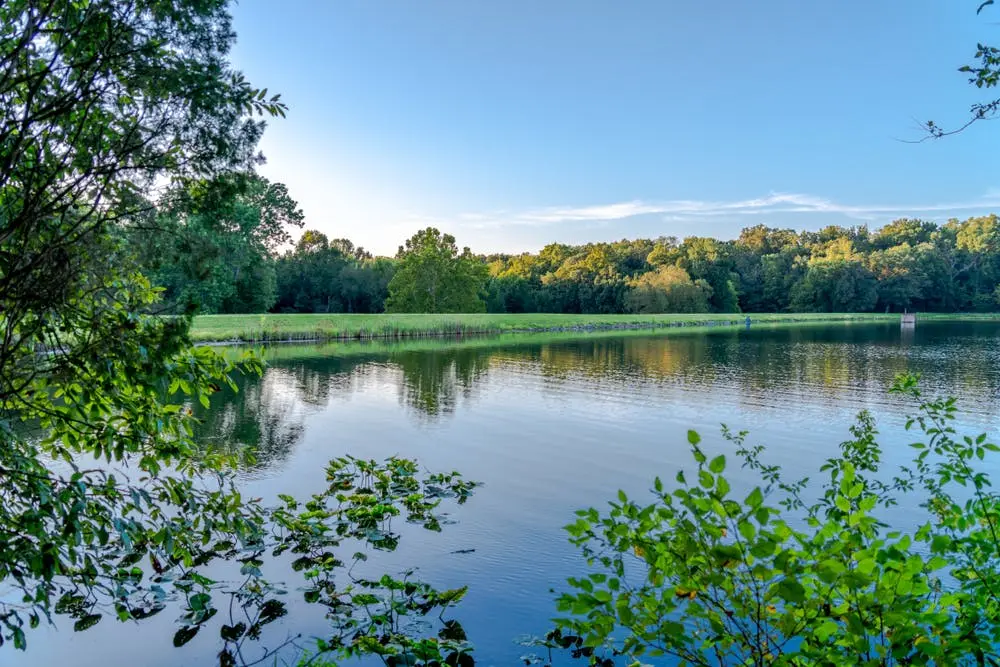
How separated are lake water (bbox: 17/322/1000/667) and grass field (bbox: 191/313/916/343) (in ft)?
16.0

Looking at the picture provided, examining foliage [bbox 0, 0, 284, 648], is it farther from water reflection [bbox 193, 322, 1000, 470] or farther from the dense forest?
the dense forest

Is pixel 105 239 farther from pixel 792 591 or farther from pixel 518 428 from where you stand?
pixel 518 428

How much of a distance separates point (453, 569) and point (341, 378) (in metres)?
16.9

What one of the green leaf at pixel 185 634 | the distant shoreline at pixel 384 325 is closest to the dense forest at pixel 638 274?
the distant shoreline at pixel 384 325

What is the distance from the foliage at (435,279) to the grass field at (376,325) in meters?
13.9

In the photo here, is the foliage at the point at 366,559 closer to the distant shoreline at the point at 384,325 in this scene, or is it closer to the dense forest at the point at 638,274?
the distant shoreline at the point at 384,325

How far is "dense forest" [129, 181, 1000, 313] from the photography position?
226 feet

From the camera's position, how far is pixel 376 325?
1689 inches

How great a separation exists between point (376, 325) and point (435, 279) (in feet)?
104

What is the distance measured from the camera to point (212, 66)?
3.57m

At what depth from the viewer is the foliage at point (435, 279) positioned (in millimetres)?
73250

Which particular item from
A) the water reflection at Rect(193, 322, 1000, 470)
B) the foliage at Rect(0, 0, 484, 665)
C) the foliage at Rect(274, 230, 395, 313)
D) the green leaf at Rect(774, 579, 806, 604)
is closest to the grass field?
the water reflection at Rect(193, 322, 1000, 470)

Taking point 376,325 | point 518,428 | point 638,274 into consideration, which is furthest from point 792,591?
point 638,274

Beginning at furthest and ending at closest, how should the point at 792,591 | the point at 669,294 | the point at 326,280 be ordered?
the point at 669,294
the point at 326,280
the point at 792,591
